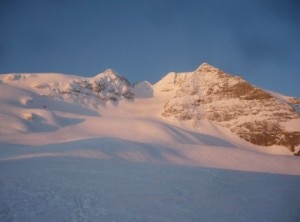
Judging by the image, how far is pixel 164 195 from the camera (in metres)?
12.3

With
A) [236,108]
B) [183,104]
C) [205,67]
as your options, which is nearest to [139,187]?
[236,108]

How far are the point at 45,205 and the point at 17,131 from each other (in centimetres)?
5574

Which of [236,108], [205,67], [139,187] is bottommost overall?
[139,187]

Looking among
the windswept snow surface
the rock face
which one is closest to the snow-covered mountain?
the rock face

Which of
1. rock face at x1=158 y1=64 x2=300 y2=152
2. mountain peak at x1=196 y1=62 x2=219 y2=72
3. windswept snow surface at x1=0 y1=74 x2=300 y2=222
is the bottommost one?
windswept snow surface at x1=0 y1=74 x2=300 y2=222

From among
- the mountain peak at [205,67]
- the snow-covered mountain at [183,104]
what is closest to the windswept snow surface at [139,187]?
the snow-covered mountain at [183,104]

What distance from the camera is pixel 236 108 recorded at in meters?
96.1

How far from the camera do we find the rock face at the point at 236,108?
8594 cm

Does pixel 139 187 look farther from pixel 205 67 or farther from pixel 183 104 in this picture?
pixel 205 67

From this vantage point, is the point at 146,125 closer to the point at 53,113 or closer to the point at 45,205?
the point at 53,113

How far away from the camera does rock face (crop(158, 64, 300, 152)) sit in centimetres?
8594

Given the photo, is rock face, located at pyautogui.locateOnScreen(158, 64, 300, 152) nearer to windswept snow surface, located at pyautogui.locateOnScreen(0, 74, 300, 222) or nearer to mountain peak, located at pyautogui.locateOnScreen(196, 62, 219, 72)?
mountain peak, located at pyautogui.locateOnScreen(196, 62, 219, 72)

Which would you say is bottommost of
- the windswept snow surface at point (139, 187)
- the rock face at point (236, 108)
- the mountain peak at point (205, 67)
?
the windswept snow surface at point (139, 187)

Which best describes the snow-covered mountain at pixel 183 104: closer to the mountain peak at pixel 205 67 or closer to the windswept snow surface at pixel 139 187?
the mountain peak at pixel 205 67
